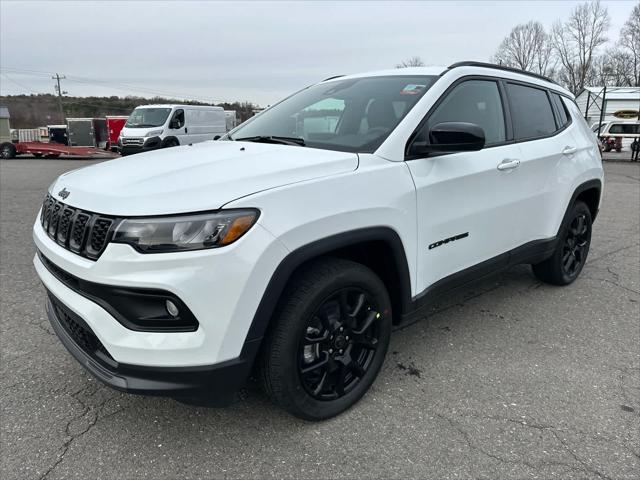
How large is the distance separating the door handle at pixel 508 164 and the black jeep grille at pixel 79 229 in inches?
96.0

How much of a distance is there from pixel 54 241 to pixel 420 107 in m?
2.08

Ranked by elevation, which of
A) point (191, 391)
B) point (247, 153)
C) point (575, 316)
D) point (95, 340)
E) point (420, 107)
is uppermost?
point (420, 107)

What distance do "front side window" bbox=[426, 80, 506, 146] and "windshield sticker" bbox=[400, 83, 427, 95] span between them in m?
0.16

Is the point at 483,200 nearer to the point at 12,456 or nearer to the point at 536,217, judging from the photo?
the point at 536,217

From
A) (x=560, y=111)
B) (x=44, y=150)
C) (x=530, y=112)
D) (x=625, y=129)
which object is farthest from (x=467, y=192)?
(x=625, y=129)

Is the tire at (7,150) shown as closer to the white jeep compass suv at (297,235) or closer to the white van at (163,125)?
the white van at (163,125)

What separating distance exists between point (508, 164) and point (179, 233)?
2.34 metres

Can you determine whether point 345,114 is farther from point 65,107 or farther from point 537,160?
point 65,107

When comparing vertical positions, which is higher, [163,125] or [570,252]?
[163,125]

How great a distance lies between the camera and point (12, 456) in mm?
2240

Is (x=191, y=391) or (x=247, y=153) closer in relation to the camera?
(x=191, y=391)

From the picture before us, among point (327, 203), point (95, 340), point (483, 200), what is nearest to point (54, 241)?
point (95, 340)

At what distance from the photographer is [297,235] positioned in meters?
2.08

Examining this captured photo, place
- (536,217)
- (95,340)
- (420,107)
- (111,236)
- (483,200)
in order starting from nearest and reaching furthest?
1. (111,236)
2. (95,340)
3. (420,107)
4. (483,200)
5. (536,217)
